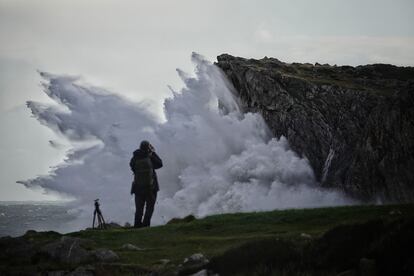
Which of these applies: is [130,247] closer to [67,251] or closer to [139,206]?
[67,251]

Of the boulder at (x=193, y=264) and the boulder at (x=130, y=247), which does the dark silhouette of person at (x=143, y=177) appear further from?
the boulder at (x=193, y=264)

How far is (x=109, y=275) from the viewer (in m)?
16.0

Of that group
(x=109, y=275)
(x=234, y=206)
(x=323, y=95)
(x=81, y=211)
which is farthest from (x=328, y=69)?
(x=109, y=275)

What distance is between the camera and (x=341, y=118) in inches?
2062

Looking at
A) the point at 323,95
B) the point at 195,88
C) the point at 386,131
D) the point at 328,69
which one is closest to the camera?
the point at 386,131

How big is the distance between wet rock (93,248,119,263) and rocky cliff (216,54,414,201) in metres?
30.0

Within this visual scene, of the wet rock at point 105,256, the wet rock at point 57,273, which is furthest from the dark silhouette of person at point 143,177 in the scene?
the wet rock at point 57,273

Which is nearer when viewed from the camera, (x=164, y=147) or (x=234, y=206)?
(x=234, y=206)

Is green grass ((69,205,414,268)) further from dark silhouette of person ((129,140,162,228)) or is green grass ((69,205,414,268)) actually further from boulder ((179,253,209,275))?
dark silhouette of person ((129,140,162,228))

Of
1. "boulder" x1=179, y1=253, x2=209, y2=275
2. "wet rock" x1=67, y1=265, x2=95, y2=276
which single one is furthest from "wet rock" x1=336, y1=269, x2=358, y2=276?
"wet rock" x1=67, y1=265, x2=95, y2=276

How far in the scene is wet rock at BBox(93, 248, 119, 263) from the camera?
1847 cm

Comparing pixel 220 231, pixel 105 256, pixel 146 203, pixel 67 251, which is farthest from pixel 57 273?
pixel 146 203

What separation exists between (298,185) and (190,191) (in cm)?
890

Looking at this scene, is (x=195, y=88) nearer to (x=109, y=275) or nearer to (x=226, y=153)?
(x=226, y=153)
